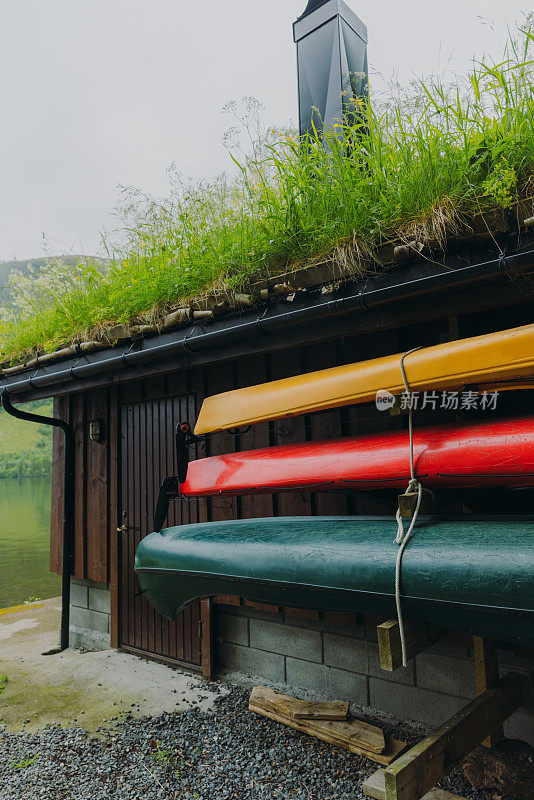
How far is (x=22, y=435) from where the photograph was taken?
5991cm

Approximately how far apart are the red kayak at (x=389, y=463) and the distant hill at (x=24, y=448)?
164 ft

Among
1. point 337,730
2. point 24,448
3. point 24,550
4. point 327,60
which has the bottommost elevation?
point 24,550

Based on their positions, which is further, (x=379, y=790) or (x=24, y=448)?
(x=24, y=448)

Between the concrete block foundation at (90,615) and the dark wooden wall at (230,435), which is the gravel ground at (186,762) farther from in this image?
the concrete block foundation at (90,615)

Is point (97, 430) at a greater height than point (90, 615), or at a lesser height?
greater

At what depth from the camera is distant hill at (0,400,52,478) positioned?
5255 cm

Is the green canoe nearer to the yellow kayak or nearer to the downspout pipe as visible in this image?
the yellow kayak

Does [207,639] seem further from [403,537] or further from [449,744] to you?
[403,537]

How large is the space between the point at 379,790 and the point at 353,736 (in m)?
0.76

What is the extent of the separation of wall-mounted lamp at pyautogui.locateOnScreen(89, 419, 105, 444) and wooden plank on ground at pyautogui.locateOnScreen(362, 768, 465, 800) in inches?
161

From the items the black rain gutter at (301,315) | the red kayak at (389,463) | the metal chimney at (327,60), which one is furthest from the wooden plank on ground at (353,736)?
the metal chimney at (327,60)

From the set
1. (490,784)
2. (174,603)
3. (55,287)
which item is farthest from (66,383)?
(490,784)

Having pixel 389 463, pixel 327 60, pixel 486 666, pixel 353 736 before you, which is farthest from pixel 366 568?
pixel 327 60

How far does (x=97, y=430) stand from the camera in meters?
5.40
